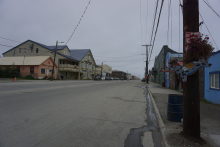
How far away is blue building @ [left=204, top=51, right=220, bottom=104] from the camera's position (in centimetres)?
890

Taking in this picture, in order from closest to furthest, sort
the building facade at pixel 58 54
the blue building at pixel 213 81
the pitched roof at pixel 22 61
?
1. the blue building at pixel 213 81
2. the pitched roof at pixel 22 61
3. the building facade at pixel 58 54

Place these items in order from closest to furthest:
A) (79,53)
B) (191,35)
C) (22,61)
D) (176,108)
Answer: (191,35), (176,108), (22,61), (79,53)

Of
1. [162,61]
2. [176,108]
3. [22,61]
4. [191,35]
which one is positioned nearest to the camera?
[191,35]

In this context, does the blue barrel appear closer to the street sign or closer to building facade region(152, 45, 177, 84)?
the street sign

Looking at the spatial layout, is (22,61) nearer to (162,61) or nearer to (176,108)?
(162,61)

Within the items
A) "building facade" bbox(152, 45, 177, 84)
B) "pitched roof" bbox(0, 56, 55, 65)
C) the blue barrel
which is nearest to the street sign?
the blue barrel

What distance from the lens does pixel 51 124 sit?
4.94m

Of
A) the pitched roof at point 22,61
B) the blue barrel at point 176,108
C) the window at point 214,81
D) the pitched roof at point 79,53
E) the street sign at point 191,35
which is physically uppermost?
the pitched roof at point 79,53

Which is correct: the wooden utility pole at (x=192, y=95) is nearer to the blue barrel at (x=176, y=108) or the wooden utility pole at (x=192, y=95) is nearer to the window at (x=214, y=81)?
the blue barrel at (x=176, y=108)

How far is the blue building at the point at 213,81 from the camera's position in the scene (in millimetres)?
8898

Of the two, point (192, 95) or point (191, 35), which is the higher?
point (191, 35)

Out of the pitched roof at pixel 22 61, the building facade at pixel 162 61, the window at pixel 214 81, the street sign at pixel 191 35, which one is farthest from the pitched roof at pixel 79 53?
the street sign at pixel 191 35

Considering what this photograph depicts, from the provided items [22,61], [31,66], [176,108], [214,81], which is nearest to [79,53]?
[22,61]

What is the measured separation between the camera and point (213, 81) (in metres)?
9.55
